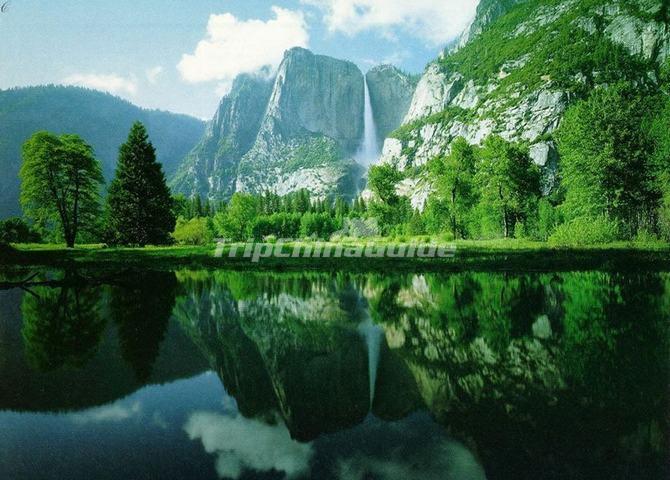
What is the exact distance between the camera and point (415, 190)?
167 meters

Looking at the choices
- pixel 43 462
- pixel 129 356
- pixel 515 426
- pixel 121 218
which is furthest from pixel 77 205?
pixel 515 426

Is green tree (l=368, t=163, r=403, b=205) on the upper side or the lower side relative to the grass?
upper

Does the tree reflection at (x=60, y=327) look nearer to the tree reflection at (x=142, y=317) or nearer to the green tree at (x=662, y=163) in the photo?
the tree reflection at (x=142, y=317)

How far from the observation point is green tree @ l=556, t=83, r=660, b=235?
30.2 metres

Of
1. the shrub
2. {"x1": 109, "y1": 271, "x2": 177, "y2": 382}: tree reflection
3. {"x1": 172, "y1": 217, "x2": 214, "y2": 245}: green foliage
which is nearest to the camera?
{"x1": 109, "y1": 271, "x2": 177, "y2": 382}: tree reflection

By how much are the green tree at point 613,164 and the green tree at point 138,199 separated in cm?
3935

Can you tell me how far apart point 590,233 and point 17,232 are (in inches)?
3417

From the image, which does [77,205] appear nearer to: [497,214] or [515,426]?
[515,426]

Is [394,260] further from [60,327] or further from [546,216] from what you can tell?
[546,216]

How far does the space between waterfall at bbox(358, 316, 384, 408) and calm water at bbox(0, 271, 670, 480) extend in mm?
55

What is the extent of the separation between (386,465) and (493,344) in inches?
177

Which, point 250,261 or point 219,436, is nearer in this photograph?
point 219,436

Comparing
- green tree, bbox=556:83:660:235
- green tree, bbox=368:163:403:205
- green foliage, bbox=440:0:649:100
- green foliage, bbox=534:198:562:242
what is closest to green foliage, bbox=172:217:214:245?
green tree, bbox=368:163:403:205

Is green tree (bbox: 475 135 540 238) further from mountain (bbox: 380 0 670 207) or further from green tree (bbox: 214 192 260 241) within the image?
mountain (bbox: 380 0 670 207)
